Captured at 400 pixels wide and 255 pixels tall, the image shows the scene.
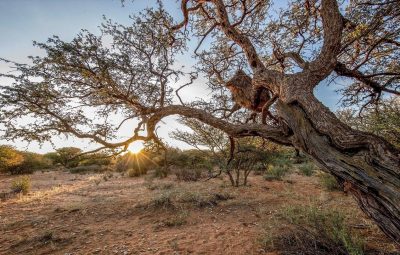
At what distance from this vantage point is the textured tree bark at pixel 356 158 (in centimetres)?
224

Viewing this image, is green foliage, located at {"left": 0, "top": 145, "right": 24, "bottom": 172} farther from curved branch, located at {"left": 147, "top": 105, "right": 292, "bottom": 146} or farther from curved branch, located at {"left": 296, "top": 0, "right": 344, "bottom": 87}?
curved branch, located at {"left": 296, "top": 0, "right": 344, "bottom": 87}

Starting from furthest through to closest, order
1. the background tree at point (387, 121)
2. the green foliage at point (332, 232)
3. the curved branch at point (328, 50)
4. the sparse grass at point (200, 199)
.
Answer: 1. the sparse grass at point (200, 199)
2. the background tree at point (387, 121)
3. the curved branch at point (328, 50)
4. the green foliage at point (332, 232)

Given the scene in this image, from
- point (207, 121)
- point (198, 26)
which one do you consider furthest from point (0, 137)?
point (198, 26)

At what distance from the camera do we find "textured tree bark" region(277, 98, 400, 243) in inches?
88.1

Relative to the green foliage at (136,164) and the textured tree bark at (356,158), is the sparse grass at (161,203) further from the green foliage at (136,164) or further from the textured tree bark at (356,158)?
the green foliage at (136,164)

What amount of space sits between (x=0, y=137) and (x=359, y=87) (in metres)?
7.72

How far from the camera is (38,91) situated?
4660 millimetres

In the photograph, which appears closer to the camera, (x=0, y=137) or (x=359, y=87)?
(x=0, y=137)

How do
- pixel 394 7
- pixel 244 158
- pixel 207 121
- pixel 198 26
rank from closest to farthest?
pixel 394 7 < pixel 207 121 < pixel 198 26 < pixel 244 158

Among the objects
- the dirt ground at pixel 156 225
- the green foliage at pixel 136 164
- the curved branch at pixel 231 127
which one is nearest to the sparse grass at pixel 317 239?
the dirt ground at pixel 156 225

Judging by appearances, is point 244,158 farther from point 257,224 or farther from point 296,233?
point 296,233

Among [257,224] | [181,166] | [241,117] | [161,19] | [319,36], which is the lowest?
[257,224]

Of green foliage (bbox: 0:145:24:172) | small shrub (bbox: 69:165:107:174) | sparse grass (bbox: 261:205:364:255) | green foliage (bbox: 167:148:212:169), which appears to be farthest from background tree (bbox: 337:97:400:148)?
small shrub (bbox: 69:165:107:174)

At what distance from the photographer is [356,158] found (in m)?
2.53
